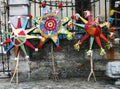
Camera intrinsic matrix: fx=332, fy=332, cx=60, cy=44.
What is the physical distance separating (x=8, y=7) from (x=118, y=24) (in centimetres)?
311

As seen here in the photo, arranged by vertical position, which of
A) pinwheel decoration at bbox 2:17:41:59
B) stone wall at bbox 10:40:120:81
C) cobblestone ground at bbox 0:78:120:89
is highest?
pinwheel decoration at bbox 2:17:41:59

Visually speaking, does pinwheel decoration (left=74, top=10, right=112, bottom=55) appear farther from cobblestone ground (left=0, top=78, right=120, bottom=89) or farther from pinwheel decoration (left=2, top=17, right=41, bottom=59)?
pinwheel decoration (left=2, top=17, right=41, bottom=59)

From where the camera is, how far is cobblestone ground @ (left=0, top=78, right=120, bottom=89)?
757 centimetres

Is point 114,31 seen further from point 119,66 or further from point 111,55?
point 119,66

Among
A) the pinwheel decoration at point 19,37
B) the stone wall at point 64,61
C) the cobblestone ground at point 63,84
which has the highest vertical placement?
the pinwheel decoration at point 19,37

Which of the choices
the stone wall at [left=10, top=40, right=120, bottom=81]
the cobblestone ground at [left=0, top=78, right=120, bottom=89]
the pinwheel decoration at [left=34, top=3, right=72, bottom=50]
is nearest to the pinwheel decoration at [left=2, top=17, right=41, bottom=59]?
the pinwheel decoration at [left=34, top=3, right=72, bottom=50]

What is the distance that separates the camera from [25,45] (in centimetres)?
843

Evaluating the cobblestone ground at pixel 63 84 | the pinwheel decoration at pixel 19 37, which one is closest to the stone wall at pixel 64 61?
the cobblestone ground at pixel 63 84

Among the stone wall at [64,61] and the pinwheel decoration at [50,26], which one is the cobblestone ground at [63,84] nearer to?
the stone wall at [64,61]

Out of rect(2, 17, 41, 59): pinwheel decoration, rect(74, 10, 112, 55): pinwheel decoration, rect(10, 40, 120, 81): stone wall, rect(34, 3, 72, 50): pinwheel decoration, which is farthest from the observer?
rect(10, 40, 120, 81): stone wall

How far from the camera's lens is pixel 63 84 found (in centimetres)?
790

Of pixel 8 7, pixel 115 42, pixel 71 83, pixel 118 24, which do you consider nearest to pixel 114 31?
pixel 115 42

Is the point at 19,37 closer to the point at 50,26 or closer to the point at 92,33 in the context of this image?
the point at 50,26

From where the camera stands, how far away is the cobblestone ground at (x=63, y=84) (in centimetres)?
757
